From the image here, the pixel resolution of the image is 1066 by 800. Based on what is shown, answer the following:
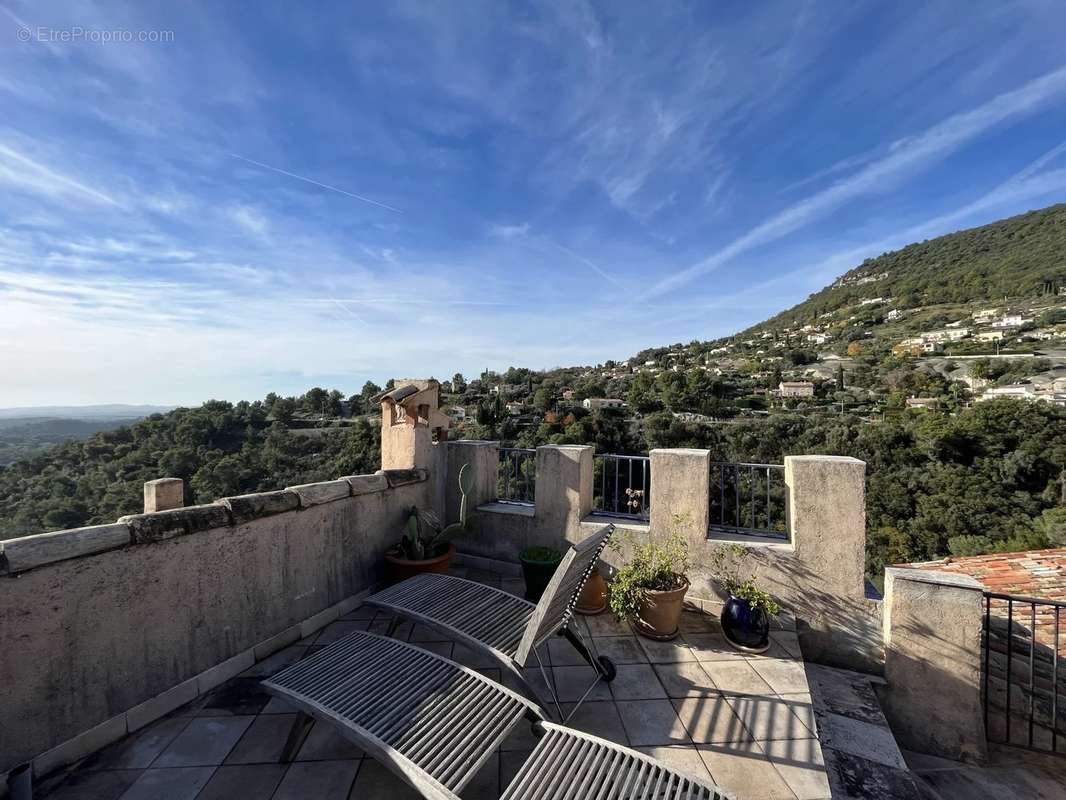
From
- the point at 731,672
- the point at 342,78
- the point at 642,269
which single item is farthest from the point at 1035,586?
the point at 642,269

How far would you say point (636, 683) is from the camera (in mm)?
2814

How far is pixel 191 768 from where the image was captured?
213cm

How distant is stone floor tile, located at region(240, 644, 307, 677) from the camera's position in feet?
9.57

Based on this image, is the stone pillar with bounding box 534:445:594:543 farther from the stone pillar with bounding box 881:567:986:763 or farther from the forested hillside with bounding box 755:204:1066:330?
the forested hillside with bounding box 755:204:1066:330

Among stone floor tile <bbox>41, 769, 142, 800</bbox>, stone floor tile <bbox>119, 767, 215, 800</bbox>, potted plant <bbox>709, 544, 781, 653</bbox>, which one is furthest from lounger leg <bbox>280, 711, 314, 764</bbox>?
potted plant <bbox>709, 544, 781, 653</bbox>

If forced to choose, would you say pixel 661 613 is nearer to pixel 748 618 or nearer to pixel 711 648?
pixel 711 648

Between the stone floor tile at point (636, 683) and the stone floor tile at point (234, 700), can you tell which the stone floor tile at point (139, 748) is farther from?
the stone floor tile at point (636, 683)

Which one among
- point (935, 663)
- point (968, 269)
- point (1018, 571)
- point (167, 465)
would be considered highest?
point (968, 269)

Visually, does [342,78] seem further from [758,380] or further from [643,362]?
[643,362]

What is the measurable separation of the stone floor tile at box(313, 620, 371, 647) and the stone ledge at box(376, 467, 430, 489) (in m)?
1.25

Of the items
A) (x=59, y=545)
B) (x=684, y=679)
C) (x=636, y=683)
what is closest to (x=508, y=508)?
(x=636, y=683)

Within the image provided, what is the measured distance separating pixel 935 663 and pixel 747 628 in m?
1.20

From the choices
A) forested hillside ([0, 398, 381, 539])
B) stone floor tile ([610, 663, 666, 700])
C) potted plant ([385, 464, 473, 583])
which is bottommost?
forested hillside ([0, 398, 381, 539])

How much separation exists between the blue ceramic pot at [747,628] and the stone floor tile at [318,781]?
267cm
